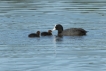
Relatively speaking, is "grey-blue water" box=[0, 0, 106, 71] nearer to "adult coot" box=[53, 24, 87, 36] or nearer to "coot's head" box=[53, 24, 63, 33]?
"adult coot" box=[53, 24, 87, 36]

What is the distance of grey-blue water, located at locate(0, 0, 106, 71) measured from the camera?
1706 centimetres

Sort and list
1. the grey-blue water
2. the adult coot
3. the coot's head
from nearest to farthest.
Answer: the grey-blue water < the adult coot < the coot's head

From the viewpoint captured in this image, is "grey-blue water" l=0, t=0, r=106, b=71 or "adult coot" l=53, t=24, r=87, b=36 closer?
"grey-blue water" l=0, t=0, r=106, b=71

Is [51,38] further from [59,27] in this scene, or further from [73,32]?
[59,27]

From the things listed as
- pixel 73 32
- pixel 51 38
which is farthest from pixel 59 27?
pixel 51 38

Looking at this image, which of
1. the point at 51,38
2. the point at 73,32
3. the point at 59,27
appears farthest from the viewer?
the point at 59,27

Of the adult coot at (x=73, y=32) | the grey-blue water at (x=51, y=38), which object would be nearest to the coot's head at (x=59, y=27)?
the adult coot at (x=73, y=32)

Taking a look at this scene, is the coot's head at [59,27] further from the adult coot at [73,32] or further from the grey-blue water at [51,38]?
the grey-blue water at [51,38]

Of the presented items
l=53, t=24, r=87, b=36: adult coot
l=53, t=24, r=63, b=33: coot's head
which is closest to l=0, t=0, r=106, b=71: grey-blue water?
l=53, t=24, r=87, b=36: adult coot

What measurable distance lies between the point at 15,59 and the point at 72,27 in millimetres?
8074

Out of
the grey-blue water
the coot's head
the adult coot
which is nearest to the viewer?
the grey-blue water

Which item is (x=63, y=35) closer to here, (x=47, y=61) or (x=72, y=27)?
(x=72, y=27)

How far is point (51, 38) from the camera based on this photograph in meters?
23.2

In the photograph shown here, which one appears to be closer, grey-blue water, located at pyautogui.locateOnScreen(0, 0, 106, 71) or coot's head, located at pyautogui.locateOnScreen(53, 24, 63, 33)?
grey-blue water, located at pyautogui.locateOnScreen(0, 0, 106, 71)
